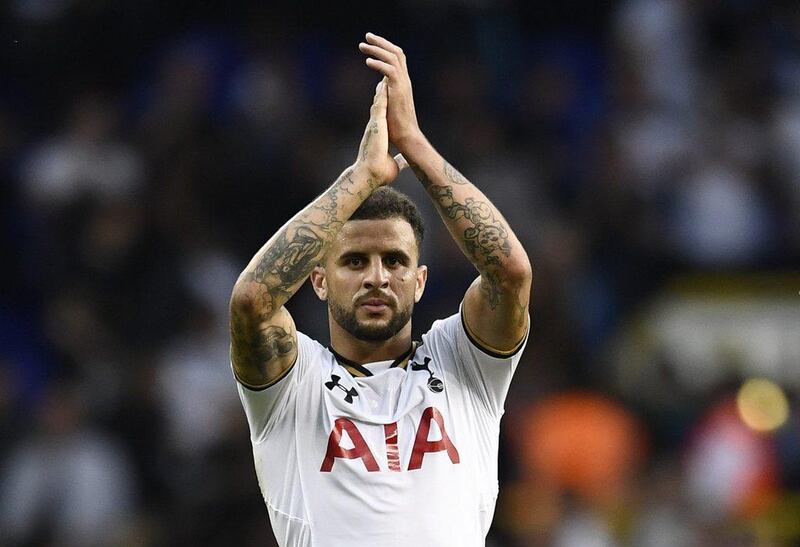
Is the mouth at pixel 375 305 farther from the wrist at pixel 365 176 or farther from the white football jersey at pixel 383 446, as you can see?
the wrist at pixel 365 176

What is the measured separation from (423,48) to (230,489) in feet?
14.7

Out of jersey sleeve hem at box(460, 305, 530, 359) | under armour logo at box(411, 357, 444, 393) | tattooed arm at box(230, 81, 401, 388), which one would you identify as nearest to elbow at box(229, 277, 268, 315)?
tattooed arm at box(230, 81, 401, 388)

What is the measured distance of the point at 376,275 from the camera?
17.3 ft

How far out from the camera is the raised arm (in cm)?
515

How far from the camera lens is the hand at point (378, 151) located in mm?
5164

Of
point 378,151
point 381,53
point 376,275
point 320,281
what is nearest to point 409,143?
point 378,151

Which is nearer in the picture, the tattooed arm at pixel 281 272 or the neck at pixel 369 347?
the tattooed arm at pixel 281 272

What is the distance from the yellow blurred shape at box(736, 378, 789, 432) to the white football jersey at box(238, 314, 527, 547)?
487 cm

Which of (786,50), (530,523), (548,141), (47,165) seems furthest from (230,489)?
(786,50)

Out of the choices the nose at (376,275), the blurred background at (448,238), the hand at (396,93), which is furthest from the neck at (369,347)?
the blurred background at (448,238)

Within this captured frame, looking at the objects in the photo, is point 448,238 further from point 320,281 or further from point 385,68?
point 385,68

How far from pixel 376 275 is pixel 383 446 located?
0.66 meters

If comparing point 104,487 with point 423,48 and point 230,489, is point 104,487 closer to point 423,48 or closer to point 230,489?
point 230,489

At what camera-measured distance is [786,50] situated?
12.3m
